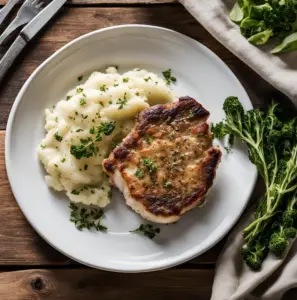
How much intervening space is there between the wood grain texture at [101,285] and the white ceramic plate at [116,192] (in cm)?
26

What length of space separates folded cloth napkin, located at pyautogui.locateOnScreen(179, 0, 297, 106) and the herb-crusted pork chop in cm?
63

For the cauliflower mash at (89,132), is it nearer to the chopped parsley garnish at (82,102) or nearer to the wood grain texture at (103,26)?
the chopped parsley garnish at (82,102)

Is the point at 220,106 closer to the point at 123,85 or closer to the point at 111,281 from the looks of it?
the point at 123,85

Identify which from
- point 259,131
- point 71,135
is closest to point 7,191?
point 71,135

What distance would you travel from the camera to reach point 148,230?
16.9ft

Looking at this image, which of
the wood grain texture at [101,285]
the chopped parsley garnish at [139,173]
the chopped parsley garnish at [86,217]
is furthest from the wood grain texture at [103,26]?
the wood grain texture at [101,285]

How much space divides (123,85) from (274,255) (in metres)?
1.83

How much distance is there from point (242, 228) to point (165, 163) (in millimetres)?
856

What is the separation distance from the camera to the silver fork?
5.37 metres

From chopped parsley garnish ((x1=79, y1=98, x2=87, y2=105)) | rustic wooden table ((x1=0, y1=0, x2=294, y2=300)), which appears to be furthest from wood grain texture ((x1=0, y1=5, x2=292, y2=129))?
chopped parsley garnish ((x1=79, y1=98, x2=87, y2=105))

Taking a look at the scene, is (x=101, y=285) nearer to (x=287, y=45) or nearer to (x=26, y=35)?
(x=26, y=35)

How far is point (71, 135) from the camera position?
16.4 ft

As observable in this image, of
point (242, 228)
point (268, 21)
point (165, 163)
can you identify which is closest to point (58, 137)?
point (165, 163)

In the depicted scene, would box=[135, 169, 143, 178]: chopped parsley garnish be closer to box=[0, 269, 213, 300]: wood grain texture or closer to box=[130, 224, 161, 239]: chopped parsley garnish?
box=[130, 224, 161, 239]: chopped parsley garnish
